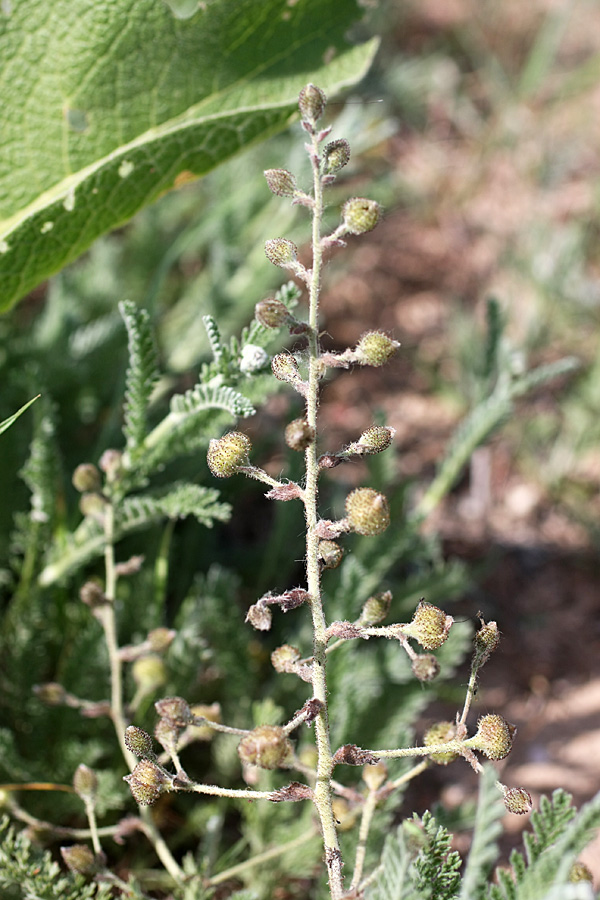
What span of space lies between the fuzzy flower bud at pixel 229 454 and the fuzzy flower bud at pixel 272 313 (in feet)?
0.47

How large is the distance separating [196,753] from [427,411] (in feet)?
5.56

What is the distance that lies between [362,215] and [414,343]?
2.46 meters

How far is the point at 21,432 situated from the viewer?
1.93 m

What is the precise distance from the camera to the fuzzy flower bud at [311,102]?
1056 millimetres

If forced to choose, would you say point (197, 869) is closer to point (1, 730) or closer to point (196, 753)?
point (1, 730)

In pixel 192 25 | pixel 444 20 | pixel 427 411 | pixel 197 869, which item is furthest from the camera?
pixel 444 20

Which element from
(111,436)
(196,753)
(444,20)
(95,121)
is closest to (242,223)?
(111,436)

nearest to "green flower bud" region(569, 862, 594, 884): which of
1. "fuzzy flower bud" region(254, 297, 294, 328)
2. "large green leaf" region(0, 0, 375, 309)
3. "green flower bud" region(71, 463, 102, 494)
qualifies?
"fuzzy flower bud" region(254, 297, 294, 328)

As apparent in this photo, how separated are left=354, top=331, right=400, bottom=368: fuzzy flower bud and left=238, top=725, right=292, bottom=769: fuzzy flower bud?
1.40 feet

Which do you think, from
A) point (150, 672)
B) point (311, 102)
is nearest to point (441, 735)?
point (150, 672)

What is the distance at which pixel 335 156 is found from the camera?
3.45ft

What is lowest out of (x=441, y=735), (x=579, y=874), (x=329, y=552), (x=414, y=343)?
(x=414, y=343)

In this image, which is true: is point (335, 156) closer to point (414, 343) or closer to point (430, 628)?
point (430, 628)

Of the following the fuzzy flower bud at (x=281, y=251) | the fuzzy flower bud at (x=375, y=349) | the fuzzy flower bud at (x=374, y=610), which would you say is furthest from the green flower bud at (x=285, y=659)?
the fuzzy flower bud at (x=281, y=251)
